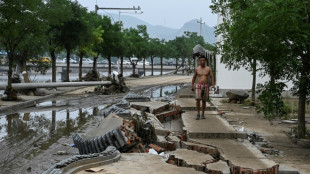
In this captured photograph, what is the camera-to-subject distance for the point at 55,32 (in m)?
34.0

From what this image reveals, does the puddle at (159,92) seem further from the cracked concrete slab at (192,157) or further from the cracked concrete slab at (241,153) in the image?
the cracked concrete slab at (192,157)

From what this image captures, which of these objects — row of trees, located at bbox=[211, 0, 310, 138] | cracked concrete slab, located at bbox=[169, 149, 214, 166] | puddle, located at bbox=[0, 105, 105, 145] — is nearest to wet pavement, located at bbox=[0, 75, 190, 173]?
puddle, located at bbox=[0, 105, 105, 145]

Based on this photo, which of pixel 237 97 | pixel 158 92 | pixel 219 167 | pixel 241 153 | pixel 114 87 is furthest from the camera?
pixel 158 92

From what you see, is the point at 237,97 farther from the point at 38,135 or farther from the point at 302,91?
the point at 38,135

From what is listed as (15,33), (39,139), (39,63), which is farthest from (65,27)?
(39,139)

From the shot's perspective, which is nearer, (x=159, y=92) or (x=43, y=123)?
(x=43, y=123)

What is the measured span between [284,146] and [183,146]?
259cm

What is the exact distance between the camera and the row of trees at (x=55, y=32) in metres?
20.2

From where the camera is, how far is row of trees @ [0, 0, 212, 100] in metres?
20.2

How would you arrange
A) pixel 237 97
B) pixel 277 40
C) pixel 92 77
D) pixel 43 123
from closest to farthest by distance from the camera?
pixel 277 40 < pixel 43 123 < pixel 237 97 < pixel 92 77

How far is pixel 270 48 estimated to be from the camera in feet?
32.2

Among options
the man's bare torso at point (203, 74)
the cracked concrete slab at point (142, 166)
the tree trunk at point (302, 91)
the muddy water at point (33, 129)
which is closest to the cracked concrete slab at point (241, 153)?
the cracked concrete slab at point (142, 166)

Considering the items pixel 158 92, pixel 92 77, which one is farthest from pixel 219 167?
pixel 92 77

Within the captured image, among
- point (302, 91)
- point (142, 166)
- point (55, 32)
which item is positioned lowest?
point (142, 166)
